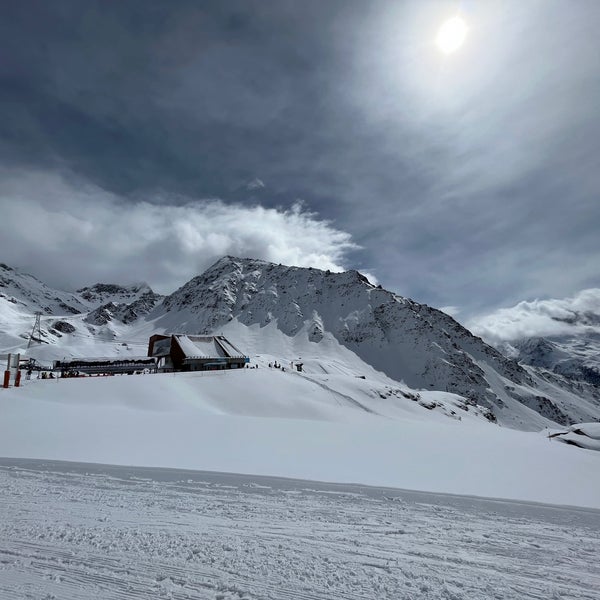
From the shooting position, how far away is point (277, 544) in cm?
596

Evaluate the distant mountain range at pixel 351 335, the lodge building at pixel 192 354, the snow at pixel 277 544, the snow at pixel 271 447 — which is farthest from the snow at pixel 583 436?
the distant mountain range at pixel 351 335

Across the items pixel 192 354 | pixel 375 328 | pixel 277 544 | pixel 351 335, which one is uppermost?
pixel 375 328

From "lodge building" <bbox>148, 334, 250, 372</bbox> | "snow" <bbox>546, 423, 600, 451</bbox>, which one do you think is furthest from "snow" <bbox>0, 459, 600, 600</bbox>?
"lodge building" <bbox>148, 334, 250, 372</bbox>

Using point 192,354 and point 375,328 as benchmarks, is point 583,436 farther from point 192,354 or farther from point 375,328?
point 375,328

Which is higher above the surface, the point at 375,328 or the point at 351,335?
the point at 375,328

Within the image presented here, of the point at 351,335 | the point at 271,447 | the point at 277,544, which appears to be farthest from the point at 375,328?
the point at 277,544

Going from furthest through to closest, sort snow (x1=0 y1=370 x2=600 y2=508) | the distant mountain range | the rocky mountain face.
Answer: the rocky mountain face, the distant mountain range, snow (x1=0 y1=370 x2=600 y2=508)

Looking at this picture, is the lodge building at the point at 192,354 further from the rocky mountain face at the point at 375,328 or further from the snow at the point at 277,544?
the rocky mountain face at the point at 375,328

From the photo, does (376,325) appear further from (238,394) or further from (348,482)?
(348,482)

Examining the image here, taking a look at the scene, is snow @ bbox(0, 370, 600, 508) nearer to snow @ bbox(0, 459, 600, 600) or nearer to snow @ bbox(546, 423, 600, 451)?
snow @ bbox(0, 459, 600, 600)

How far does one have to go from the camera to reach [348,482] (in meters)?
10.4

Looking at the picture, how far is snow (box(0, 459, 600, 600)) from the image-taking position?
4.77 m

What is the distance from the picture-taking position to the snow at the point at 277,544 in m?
4.77

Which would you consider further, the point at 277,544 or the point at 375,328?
the point at 375,328
